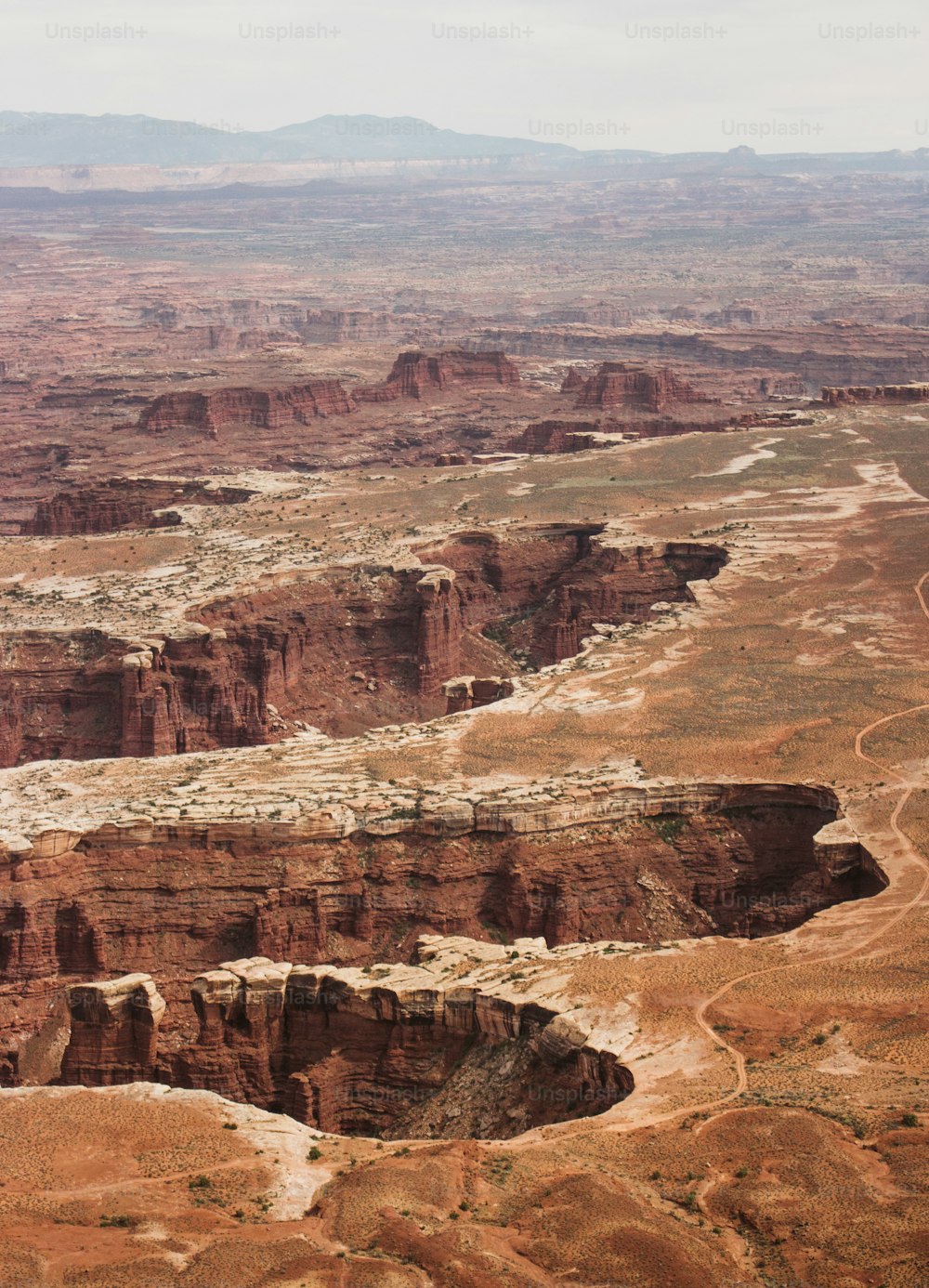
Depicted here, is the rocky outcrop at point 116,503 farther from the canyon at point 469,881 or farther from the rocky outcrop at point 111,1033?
the rocky outcrop at point 111,1033

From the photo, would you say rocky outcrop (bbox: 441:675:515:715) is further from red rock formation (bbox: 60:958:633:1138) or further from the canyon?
red rock formation (bbox: 60:958:633:1138)

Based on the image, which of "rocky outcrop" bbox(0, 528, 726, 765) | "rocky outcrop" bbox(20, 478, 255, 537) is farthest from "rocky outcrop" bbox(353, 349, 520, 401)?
"rocky outcrop" bbox(0, 528, 726, 765)

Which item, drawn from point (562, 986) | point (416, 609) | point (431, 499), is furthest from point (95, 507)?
point (562, 986)

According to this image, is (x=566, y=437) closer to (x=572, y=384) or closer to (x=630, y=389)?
(x=630, y=389)

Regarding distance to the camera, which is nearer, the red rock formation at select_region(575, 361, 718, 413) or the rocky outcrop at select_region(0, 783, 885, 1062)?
the rocky outcrop at select_region(0, 783, 885, 1062)

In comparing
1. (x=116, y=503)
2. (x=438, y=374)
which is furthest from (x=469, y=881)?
(x=438, y=374)

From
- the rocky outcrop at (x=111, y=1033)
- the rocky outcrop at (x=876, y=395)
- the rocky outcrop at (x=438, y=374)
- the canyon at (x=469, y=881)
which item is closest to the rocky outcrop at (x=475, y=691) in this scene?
the canyon at (x=469, y=881)
